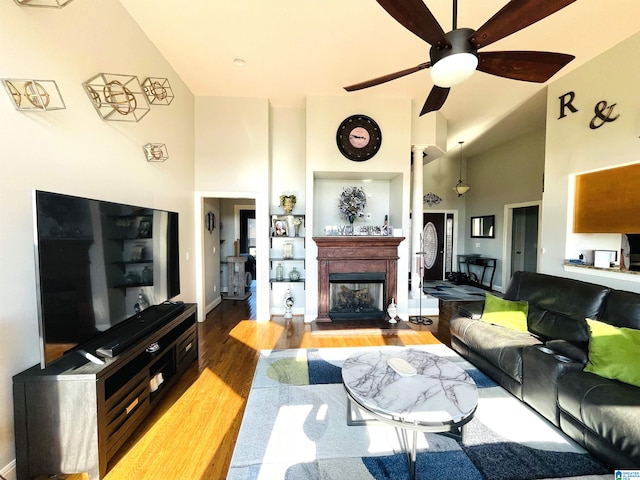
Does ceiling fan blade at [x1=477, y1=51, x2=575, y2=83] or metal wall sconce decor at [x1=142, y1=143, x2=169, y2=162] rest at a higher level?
ceiling fan blade at [x1=477, y1=51, x2=575, y2=83]

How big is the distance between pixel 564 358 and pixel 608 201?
90.7 inches

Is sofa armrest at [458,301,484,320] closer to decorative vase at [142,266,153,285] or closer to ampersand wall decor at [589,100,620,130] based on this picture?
ampersand wall decor at [589,100,620,130]

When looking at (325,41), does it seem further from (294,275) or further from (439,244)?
(439,244)

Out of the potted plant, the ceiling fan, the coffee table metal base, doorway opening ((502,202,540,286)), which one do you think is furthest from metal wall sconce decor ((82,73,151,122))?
doorway opening ((502,202,540,286))

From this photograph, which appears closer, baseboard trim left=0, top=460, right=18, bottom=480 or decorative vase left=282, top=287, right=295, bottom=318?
baseboard trim left=0, top=460, right=18, bottom=480

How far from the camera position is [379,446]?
5.62 feet

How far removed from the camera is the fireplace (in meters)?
4.14

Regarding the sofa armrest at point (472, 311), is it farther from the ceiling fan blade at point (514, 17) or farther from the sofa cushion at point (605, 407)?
the ceiling fan blade at point (514, 17)

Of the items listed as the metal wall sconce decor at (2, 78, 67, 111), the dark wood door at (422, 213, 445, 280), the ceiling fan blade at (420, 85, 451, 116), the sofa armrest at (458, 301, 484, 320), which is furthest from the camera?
the dark wood door at (422, 213, 445, 280)

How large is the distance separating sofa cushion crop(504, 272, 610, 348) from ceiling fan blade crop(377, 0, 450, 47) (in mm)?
2397

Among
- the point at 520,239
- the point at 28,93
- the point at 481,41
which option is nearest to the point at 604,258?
the point at 481,41

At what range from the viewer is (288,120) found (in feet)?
14.4

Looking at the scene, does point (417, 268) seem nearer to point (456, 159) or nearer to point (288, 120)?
point (288, 120)

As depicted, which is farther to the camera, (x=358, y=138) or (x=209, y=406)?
(x=358, y=138)
